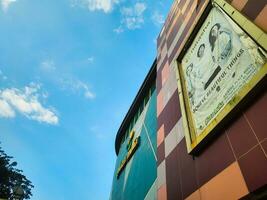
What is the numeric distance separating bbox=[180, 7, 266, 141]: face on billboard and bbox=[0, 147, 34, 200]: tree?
88.5 ft

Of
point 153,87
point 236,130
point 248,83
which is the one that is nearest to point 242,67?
point 248,83

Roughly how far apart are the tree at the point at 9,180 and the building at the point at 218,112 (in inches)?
941

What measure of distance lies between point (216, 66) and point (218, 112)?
1500mm

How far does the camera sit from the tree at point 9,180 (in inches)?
1093

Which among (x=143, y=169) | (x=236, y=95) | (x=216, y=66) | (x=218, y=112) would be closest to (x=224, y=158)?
(x=218, y=112)

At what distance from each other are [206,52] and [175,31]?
232 inches

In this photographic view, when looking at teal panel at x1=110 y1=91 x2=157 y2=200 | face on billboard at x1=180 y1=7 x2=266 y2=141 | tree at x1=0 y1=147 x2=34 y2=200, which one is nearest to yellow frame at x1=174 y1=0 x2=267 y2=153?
face on billboard at x1=180 y1=7 x2=266 y2=141

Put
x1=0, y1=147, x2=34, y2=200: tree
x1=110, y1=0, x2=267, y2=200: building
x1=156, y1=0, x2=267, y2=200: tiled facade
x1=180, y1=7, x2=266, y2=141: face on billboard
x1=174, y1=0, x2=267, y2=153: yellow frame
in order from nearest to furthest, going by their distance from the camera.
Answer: x1=156, y1=0, x2=267, y2=200: tiled facade, x1=110, y1=0, x2=267, y2=200: building, x1=174, y1=0, x2=267, y2=153: yellow frame, x1=180, y1=7, x2=266, y2=141: face on billboard, x1=0, y1=147, x2=34, y2=200: tree

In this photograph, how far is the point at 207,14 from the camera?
825cm

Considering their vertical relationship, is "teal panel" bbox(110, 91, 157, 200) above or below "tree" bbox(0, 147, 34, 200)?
below

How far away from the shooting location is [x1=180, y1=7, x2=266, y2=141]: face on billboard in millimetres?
5312

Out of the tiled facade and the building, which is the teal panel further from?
the tiled facade

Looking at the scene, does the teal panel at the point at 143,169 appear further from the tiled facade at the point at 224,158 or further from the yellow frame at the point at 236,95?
the yellow frame at the point at 236,95

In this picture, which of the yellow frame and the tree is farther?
the tree
